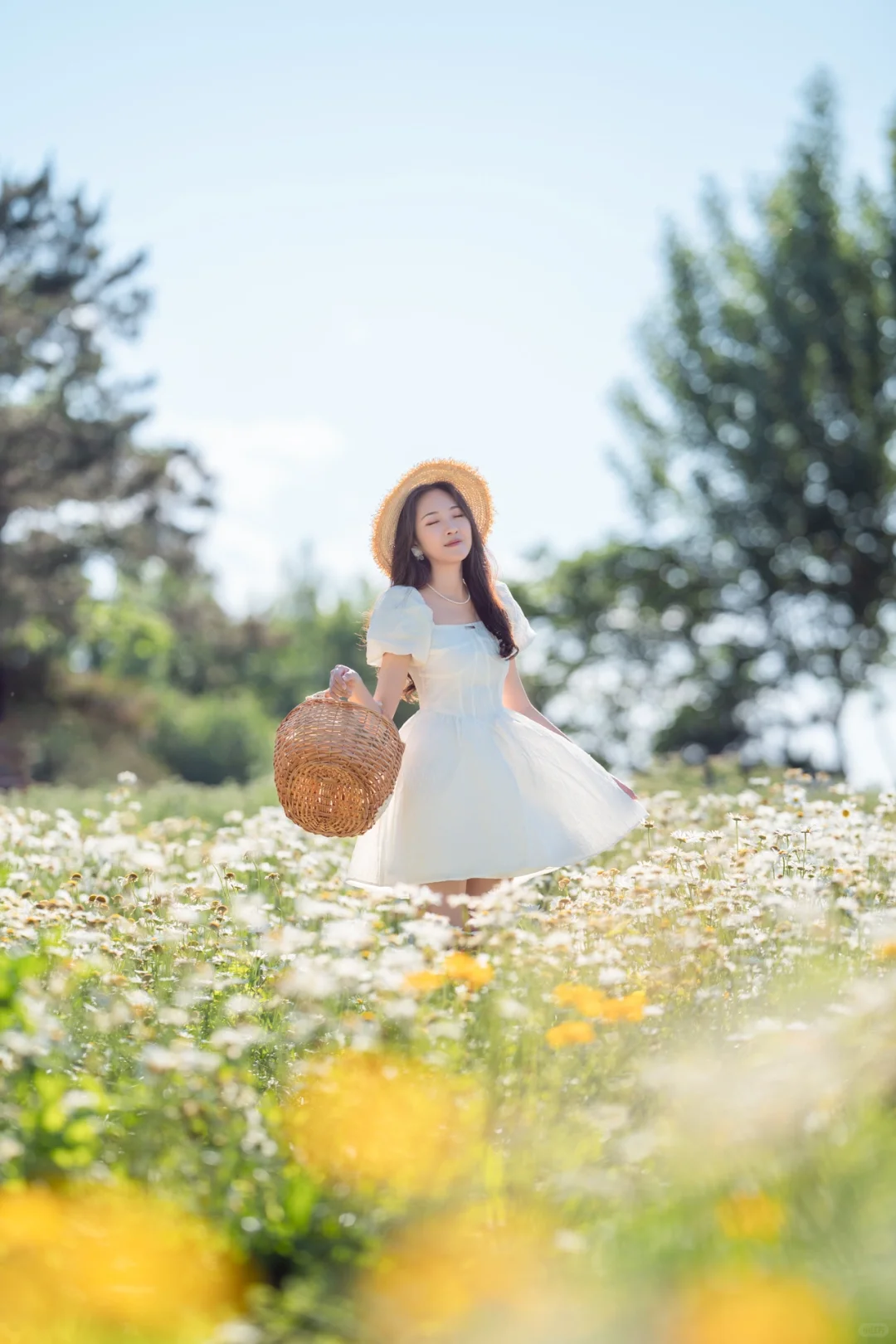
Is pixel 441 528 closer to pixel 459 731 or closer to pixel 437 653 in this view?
pixel 437 653

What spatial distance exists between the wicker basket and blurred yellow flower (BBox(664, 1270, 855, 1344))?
2620 mm

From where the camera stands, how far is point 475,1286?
7.24ft

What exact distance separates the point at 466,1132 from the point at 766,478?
20673 millimetres

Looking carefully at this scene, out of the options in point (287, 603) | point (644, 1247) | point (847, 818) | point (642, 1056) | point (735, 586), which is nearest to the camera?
point (644, 1247)

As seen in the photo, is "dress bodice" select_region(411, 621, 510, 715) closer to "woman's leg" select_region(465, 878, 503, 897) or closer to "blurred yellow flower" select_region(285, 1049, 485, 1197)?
"woman's leg" select_region(465, 878, 503, 897)

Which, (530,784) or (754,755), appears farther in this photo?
(754,755)

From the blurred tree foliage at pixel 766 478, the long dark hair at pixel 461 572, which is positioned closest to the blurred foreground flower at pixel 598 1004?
the long dark hair at pixel 461 572

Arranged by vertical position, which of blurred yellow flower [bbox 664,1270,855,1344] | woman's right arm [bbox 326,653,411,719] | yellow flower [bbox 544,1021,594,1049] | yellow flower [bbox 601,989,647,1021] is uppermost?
woman's right arm [bbox 326,653,411,719]

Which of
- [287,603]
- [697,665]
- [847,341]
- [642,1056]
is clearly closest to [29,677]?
[697,665]

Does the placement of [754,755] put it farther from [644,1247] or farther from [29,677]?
[644,1247]

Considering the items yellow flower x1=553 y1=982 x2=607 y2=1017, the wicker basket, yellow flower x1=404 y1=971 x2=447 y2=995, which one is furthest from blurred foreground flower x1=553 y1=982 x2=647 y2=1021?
the wicker basket

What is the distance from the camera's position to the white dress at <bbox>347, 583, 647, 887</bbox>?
478 centimetres

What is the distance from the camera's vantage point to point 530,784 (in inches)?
198

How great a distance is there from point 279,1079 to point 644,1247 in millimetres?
1653
